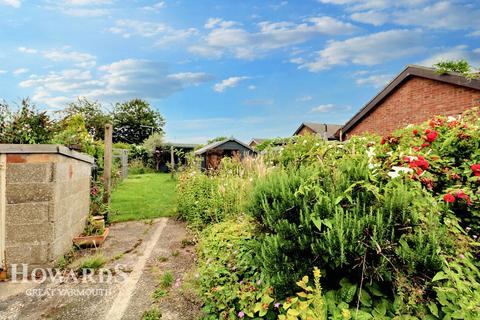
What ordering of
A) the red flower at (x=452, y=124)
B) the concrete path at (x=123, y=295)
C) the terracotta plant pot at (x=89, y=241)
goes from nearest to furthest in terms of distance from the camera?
the concrete path at (x=123, y=295), the red flower at (x=452, y=124), the terracotta plant pot at (x=89, y=241)

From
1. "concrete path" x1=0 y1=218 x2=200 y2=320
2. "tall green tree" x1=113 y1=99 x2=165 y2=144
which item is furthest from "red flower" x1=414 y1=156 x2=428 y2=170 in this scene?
"tall green tree" x1=113 y1=99 x2=165 y2=144

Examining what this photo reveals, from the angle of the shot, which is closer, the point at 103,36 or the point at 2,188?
the point at 2,188

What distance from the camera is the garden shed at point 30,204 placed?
12.1ft

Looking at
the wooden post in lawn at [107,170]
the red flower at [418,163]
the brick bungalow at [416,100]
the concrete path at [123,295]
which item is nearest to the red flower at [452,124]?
the red flower at [418,163]

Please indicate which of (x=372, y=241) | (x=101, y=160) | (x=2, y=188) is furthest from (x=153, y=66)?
(x=372, y=241)

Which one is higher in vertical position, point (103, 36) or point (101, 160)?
point (103, 36)

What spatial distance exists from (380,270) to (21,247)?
450 cm

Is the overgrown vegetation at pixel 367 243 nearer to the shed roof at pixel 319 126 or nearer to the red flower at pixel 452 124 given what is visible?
the red flower at pixel 452 124

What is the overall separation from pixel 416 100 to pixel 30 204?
14.3m

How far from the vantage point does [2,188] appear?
3.70 meters

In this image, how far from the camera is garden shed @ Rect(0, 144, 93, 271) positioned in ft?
12.1

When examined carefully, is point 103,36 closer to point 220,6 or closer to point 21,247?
point 220,6

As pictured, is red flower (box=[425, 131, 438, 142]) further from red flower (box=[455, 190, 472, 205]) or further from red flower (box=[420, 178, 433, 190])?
red flower (box=[455, 190, 472, 205])

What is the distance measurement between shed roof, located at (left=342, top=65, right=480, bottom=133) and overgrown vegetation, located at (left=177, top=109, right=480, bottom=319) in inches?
366
